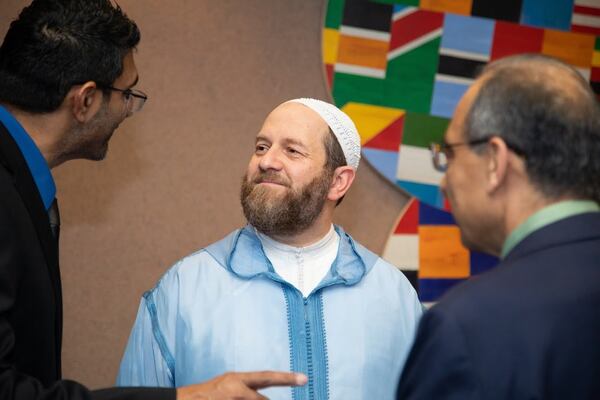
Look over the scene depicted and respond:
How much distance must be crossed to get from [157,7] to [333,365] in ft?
5.35

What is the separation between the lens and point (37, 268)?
1684 mm

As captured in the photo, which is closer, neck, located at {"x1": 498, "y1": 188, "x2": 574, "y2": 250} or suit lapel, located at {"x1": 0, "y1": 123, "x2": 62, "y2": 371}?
neck, located at {"x1": 498, "y1": 188, "x2": 574, "y2": 250}

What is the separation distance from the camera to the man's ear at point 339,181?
7.66 ft

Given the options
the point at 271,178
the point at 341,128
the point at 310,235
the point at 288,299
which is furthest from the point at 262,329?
the point at 341,128

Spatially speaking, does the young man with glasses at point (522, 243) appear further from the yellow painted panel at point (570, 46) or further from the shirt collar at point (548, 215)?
the yellow painted panel at point (570, 46)

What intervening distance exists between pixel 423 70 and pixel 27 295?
1.97 metres

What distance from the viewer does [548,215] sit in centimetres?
128

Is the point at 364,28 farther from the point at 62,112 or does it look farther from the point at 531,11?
the point at 62,112

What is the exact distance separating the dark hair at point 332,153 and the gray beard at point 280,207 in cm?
8

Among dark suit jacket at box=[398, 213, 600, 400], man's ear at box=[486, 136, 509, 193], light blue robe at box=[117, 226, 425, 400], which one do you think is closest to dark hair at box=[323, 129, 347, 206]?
light blue robe at box=[117, 226, 425, 400]

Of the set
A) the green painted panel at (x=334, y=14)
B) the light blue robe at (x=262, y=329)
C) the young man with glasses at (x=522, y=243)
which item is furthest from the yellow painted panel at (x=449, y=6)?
the young man with glasses at (x=522, y=243)

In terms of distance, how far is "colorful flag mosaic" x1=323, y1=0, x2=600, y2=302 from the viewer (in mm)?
3061

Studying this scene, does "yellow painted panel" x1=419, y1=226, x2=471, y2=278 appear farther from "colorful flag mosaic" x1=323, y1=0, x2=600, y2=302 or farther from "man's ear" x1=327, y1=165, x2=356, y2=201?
"man's ear" x1=327, y1=165, x2=356, y2=201

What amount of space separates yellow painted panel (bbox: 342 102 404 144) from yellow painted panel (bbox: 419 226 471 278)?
0.45 m
